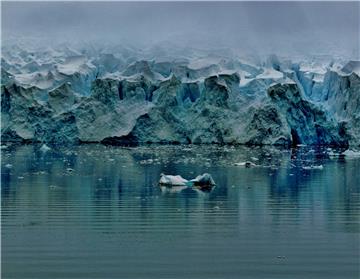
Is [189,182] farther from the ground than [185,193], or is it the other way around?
[189,182]

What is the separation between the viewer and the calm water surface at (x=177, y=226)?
5.25 m

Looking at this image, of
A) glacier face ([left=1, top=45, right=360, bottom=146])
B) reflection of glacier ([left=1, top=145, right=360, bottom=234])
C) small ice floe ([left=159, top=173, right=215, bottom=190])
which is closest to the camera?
reflection of glacier ([left=1, top=145, right=360, bottom=234])

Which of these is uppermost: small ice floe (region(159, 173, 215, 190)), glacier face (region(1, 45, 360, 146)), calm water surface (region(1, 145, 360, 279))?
glacier face (region(1, 45, 360, 146))

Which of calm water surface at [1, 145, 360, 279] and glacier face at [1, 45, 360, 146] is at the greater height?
glacier face at [1, 45, 360, 146]

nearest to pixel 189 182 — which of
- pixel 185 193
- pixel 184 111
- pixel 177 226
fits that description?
pixel 185 193

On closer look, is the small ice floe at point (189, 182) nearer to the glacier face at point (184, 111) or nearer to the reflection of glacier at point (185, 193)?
the reflection of glacier at point (185, 193)

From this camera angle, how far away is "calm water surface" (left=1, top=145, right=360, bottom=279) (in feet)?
17.2

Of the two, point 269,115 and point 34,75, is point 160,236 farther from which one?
point 34,75

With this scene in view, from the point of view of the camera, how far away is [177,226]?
7.05 meters

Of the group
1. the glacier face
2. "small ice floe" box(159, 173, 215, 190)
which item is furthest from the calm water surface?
the glacier face

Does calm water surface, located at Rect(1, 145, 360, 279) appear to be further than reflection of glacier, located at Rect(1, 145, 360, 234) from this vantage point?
No

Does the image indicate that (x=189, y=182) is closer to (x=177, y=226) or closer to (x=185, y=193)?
(x=185, y=193)

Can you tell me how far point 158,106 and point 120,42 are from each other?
13.7m

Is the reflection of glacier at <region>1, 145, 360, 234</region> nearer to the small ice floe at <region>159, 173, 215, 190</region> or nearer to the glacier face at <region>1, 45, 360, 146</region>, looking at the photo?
the small ice floe at <region>159, 173, 215, 190</region>
